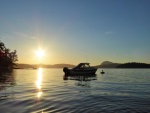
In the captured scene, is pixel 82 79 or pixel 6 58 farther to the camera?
pixel 6 58

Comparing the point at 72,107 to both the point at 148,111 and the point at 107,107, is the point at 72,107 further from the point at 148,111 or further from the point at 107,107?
the point at 148,111

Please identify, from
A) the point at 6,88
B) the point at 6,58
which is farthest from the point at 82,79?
the point at 6,58

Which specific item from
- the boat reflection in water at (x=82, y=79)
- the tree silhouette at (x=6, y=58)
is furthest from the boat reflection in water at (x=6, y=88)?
the tree silhouette at (x=6, y=58)

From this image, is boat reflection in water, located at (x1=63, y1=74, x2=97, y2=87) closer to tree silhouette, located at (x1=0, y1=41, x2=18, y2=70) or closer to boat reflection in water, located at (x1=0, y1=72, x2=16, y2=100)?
boat reflection in water, located at (x1=0, y1=72, x2=16, y2=100)

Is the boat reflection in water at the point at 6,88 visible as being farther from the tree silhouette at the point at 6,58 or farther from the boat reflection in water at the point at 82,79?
the tree silhouette at the point at 6,58

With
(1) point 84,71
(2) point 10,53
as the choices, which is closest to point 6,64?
(2) point 10,53

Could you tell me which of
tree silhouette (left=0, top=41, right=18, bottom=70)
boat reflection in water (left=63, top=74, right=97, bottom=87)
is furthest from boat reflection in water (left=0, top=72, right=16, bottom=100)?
tree silhouette (left=0, top=41, right=18, bottom=70)

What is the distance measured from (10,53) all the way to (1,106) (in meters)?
168

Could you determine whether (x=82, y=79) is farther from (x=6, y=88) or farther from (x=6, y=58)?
(x=6, y=58)

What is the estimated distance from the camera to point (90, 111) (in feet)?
54.1

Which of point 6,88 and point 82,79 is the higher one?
point 82,79

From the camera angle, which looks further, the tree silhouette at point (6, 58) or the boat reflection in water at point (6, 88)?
the tree silhouette at point (6, 58)

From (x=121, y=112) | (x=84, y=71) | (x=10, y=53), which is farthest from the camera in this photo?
(x=10, y=53)

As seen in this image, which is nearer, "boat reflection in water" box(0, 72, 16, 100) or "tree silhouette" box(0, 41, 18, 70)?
"boat reflection in water" box(0, 72, 16, 100)
